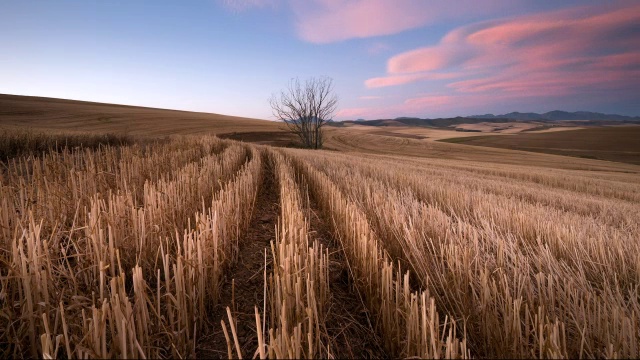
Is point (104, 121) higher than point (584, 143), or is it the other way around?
point (104, 121)

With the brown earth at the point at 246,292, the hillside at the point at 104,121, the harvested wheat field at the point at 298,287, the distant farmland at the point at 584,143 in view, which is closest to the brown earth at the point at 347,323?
the harvested wheat field at the point at 298,287

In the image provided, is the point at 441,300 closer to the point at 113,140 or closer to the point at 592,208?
the point at 592,208

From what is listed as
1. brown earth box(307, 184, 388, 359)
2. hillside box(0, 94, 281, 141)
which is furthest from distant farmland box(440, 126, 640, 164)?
brown earth box(307, 184, 388, 359)

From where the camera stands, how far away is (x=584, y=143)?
51.7 metres

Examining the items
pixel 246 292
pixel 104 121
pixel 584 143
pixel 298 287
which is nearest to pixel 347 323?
pixel 298 287

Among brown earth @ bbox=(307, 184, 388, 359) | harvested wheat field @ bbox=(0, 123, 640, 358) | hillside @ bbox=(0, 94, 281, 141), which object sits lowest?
brown earth @ bbox=(307, 184, 388, 359)

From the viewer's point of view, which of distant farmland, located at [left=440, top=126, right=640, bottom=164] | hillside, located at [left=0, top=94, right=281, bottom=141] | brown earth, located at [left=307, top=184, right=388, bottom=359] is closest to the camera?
brown earth, located at [left=307, top=184, right=388, bottom=359]

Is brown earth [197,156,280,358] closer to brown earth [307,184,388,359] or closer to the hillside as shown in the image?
brown earth [307,184,388,359]

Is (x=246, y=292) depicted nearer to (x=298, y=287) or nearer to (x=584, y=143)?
(x=298, y=287)

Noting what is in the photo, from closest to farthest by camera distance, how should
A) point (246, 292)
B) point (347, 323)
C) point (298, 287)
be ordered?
point (298, 287), point (347, 323), point (246, 292)

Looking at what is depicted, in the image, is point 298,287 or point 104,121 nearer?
point 298,287

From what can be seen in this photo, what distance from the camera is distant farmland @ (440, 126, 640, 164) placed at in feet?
140

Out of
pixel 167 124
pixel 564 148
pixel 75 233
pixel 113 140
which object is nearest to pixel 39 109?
pixel 167 124

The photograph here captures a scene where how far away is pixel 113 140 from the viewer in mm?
15750
